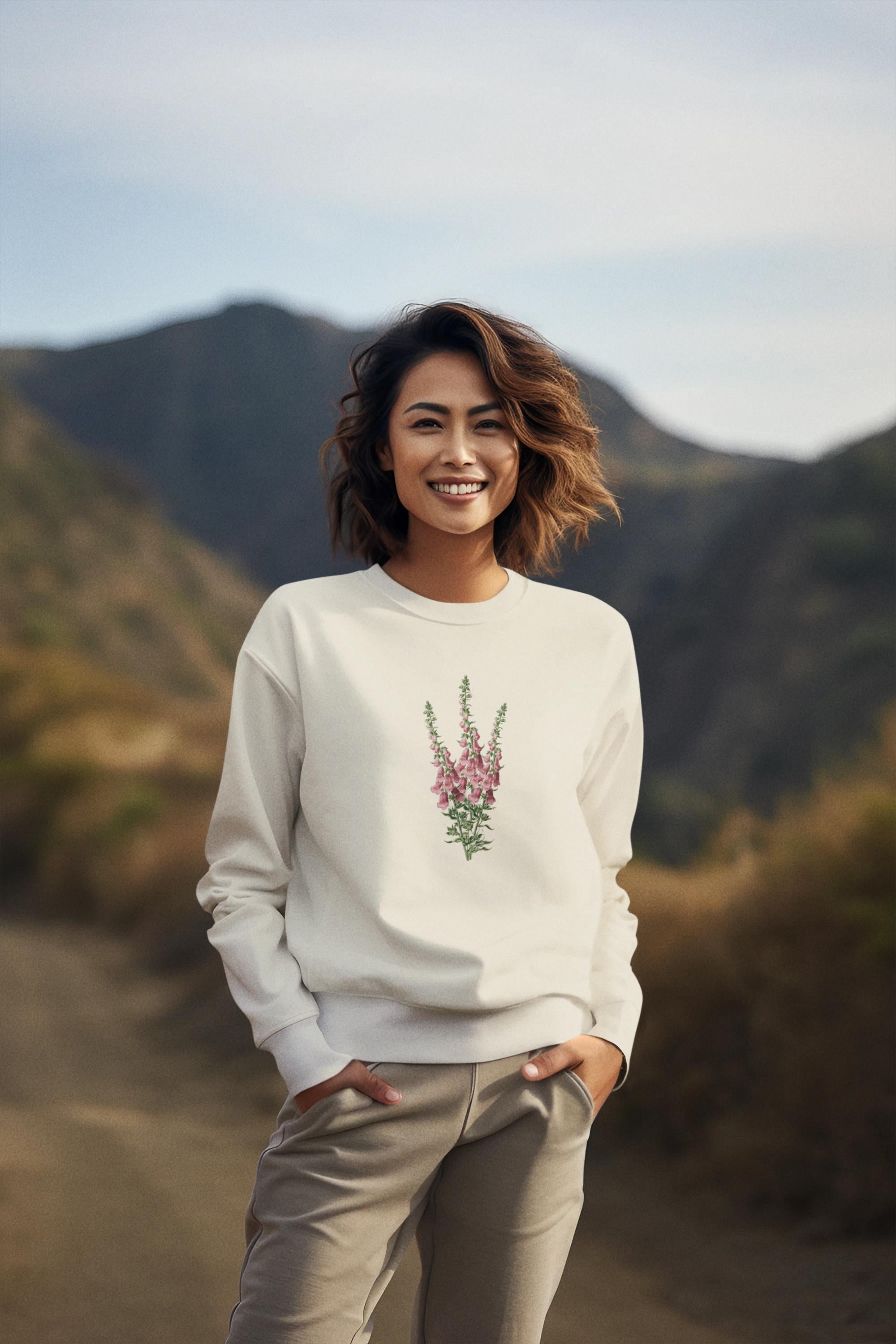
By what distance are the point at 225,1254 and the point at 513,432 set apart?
3.13 metres

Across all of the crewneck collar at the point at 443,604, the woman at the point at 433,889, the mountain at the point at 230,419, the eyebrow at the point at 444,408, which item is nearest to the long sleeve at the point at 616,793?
Answer: the woman at the point at 433,889

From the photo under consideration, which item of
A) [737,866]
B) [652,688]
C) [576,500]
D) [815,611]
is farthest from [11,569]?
[576,500]

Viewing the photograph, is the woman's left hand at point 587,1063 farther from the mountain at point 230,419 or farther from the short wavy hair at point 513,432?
the mountain at point 230,419

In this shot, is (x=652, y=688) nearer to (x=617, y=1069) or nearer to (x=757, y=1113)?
(x=757, y=1113)

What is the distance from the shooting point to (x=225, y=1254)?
3787mm

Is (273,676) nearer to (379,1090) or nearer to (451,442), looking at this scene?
(451,442)

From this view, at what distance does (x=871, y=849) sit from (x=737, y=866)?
75 cm

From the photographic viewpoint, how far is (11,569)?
26578 millimetres

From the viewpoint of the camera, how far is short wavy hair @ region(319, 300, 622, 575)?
1.54m

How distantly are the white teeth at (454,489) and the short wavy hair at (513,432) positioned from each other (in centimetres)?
9

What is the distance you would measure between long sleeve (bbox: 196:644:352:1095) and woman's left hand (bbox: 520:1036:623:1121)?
0.25 metres

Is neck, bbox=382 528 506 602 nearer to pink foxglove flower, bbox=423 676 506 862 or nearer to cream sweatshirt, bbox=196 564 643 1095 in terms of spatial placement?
cream sweatshirt, bbox=196 564 643 1095

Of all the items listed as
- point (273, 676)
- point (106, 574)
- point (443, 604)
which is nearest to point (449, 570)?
point (443, 604)

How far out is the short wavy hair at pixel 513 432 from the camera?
1.54 meters
